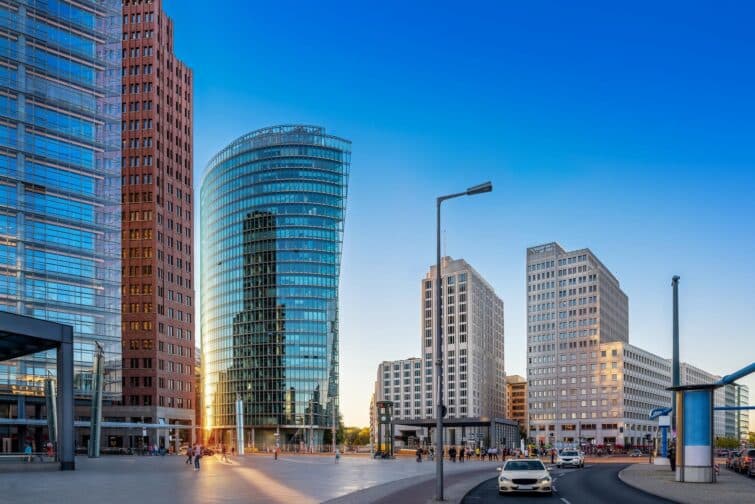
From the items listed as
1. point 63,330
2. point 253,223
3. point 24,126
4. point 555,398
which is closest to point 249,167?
point 253,223

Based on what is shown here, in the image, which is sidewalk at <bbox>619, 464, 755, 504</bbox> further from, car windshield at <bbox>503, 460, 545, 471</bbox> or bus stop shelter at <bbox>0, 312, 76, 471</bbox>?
bus stop shelter at <bbox>0, 312, 76, 471</bbox>

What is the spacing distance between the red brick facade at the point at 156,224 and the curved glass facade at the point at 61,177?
29.6 m

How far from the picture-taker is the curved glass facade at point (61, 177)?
8338 centimetres

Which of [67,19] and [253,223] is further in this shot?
[253,223]

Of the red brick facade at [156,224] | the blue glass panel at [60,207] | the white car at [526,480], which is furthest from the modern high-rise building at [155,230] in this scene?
the white car at [526,480]

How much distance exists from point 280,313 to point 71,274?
9532 centimetres

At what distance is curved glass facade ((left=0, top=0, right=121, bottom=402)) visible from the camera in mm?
83375

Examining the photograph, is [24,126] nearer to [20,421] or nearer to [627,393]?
[20,421]

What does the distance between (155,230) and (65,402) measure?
8999 centimetres

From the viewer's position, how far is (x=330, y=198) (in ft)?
614

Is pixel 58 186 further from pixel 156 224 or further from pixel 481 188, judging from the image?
pixel 481 188

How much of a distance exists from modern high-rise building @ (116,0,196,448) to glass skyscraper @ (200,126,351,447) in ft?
137

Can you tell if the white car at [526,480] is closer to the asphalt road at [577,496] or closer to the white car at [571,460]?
the asphalt road at [577,496]

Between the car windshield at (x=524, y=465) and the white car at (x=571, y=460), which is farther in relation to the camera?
the white car at (x=571, y=460)
